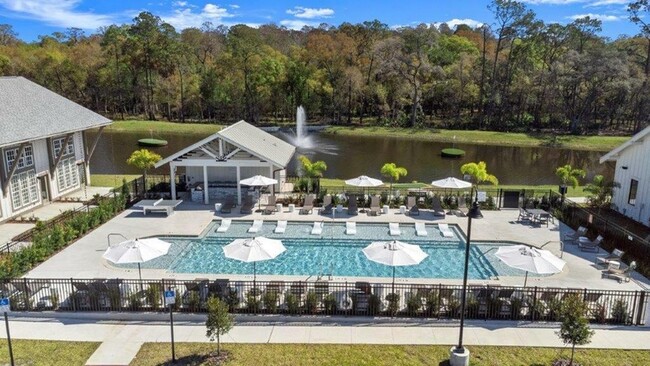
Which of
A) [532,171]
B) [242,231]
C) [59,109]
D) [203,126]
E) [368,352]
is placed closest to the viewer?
[368,352]

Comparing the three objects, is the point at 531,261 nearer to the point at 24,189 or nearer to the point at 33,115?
the point at 24,189

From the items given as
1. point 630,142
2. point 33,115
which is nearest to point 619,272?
point 630,142

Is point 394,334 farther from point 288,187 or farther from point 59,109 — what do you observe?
point 59,109

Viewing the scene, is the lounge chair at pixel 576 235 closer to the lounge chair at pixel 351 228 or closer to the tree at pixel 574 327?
the lounge chair at pixel 351 228

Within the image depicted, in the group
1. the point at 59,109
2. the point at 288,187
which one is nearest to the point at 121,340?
the point at 288,187

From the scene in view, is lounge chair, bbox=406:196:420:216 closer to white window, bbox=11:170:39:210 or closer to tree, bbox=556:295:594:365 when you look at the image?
tree, bbox=556:295:594:365

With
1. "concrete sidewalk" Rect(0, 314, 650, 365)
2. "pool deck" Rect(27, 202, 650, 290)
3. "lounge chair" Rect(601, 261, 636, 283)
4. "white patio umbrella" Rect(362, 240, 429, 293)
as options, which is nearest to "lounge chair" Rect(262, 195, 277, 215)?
"pool deck" Rect(27, 202, 650, 290)

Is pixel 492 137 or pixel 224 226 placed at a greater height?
pixel 492 137
